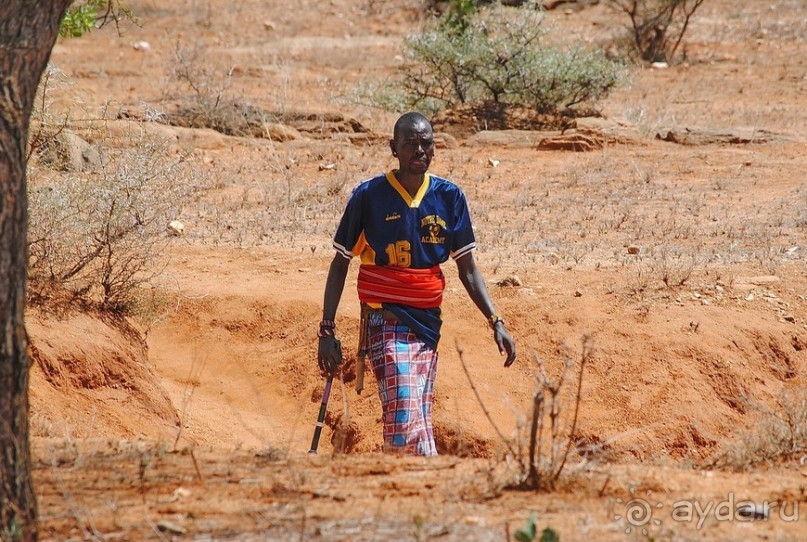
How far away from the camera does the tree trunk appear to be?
2768 millimetres

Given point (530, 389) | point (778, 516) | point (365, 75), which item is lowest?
point (530, 389)

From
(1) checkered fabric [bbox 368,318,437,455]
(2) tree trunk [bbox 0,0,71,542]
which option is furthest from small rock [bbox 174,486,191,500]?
(1) checkered fabric [bbox 368,318,437,455]

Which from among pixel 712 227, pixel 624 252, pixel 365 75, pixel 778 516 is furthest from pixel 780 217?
pixel 365 75

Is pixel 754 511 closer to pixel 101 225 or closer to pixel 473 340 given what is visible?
pixel 473 340

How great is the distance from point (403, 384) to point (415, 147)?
0.92 m

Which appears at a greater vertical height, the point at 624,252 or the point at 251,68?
the point at 251,68

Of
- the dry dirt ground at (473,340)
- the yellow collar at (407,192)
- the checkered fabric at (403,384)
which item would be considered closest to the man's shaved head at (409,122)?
the yellow collar at (407,192)

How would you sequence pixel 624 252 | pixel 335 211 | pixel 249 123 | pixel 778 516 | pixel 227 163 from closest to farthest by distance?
pixel 778 516, pixel 624 252, pixel 335 211, pixel 227 163, pixel 249 123

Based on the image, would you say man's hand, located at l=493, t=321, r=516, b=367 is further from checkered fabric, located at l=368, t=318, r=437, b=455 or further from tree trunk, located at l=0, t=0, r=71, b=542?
tree trunk, located at l=0, t=0, r=71, b=542

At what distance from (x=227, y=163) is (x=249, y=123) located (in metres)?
1.76

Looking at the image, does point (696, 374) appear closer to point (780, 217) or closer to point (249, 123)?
point (780, 217)

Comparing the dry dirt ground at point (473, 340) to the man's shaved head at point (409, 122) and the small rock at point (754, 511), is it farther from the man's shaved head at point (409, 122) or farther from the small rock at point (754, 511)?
the man's shaved head at point (409, 122)

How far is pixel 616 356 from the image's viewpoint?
643 centimetres

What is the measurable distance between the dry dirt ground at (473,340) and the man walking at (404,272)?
276 millimetres
